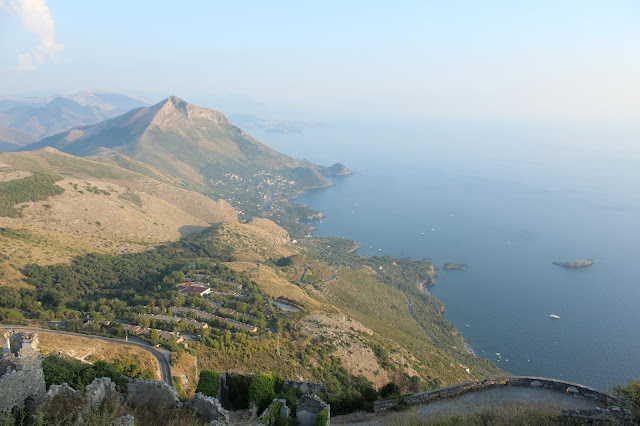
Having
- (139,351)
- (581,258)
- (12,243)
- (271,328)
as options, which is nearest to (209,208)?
(12,243)

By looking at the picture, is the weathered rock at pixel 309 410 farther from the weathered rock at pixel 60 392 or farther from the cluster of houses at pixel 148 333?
the cluster of houses at pixel 148 333

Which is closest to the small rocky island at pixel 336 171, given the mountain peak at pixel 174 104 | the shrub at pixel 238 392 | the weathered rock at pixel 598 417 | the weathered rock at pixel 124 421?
the mountain peak at pixel 174 104

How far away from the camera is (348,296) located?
182 feet

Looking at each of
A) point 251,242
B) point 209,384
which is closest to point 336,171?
point 251,242

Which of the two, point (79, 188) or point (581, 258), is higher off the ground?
point (79, 188)

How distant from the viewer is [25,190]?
2341 inches

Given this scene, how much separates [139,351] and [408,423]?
50.8 ft

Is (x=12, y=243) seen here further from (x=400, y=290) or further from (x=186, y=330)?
(x=400, y=290)

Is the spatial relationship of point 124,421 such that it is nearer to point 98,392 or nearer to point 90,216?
point 98,392

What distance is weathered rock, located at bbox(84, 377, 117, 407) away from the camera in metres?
9.25

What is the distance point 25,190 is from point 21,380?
63.0 metres

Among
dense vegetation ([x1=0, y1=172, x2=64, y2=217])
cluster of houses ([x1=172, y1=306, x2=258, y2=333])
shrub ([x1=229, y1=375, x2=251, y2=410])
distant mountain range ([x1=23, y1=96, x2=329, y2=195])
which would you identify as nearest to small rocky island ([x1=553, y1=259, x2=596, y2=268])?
cluster of houses ([x1=172, y1=306, x2=258, y2=333])

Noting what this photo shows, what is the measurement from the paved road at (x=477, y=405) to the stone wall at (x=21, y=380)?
860cm

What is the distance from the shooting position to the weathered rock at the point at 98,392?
9.25 metres
